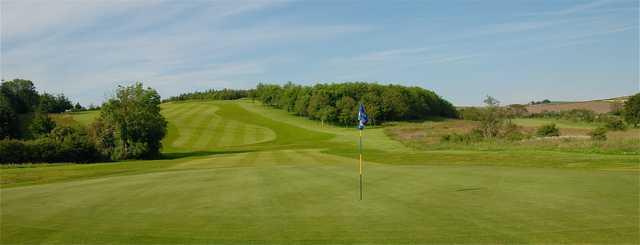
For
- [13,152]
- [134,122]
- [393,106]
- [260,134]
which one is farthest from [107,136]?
[393,106]

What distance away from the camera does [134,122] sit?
59.1 m

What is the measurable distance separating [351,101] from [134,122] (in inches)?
2293

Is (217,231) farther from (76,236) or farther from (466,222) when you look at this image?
(466,222)

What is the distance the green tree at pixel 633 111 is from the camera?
76.1 m

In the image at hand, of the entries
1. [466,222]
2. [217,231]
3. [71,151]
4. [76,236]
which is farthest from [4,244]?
[71,151]

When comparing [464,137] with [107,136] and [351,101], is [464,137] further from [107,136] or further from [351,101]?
[351,101]

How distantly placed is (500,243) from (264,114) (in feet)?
384

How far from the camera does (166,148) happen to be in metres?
76.4

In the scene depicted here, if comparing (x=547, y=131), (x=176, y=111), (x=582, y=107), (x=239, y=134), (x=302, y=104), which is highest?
(x=302, y=104)

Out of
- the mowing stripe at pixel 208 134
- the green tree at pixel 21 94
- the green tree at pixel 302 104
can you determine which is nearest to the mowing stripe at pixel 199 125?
the mowing stripe at pixel 208 134

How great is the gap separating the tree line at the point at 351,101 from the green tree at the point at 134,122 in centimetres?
5212

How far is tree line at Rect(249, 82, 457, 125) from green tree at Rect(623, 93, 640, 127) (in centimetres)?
4681

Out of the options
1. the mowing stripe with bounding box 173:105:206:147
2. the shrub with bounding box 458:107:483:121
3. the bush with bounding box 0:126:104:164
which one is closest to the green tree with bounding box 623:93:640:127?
the shrub with bounding box 458:107:483:121

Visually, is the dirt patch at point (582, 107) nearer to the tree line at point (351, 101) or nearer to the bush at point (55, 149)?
the tree line at point (351, 101)
